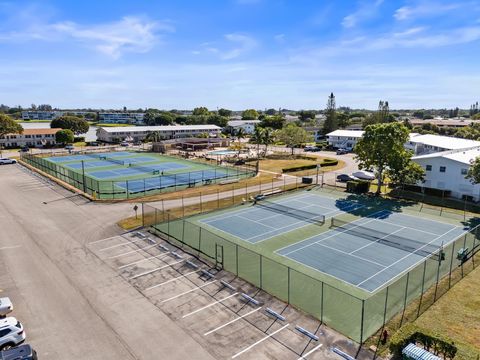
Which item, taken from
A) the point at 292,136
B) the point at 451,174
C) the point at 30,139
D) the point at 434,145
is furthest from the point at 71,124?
the point at 451,174

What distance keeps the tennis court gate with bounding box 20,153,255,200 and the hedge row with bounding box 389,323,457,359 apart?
3546 centimetres

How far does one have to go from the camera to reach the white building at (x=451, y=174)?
42719 mm

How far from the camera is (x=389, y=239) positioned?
1180 inches

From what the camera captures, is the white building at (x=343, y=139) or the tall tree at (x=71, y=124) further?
the tall tree at (x=71, y=124)

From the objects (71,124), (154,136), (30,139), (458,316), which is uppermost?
(71,124)

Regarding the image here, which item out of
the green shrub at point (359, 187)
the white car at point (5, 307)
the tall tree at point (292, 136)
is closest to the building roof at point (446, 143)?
the green shrub at point (359, 187)

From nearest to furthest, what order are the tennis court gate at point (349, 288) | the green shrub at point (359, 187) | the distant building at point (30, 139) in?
the tennis court gate at point (349, 288) < the green shrub at point (359, 187) < the distant building at point (30, 139)

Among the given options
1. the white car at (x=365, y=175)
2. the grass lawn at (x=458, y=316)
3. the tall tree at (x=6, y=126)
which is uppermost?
the tall tree at (x=6, y=126)

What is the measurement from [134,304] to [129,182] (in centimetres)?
3551

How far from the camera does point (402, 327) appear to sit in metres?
16.6

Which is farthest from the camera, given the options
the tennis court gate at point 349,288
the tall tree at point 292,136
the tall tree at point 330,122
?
the tall tree at point 330,122

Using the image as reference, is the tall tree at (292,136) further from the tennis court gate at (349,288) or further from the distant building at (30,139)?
the distant building at (30,139)

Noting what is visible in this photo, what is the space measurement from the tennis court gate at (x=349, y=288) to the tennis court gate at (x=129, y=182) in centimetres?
1900

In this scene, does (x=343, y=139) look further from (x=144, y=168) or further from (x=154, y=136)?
(x=144, y=168)
